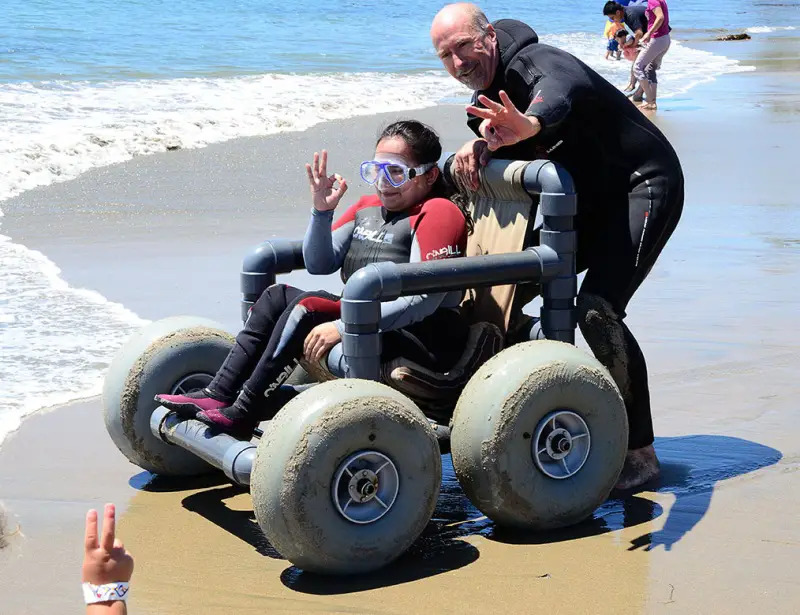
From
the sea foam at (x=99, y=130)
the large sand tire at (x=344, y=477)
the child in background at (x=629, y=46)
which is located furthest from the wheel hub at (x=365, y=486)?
the child in background at (x=629, y=46)

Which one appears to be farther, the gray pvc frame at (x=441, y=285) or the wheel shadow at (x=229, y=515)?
the wheel shadow at (x=229, y=515)

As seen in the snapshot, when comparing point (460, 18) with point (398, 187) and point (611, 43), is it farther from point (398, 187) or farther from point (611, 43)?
point (611, 43)

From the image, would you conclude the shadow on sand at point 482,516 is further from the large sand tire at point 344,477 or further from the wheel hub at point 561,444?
the wheel hub at point 561,444

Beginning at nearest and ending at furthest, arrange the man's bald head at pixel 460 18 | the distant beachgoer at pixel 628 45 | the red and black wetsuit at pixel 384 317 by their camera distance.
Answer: the red and black wetsuit at pixel 384 317 → the man's bald head at pixel 460 18 → the distant beachgoer at pixel 628 45

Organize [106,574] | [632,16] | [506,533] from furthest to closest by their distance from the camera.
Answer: [632,16], [506,533], [106,574]

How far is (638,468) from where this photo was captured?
4816mm

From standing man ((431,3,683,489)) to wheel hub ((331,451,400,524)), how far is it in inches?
46.1

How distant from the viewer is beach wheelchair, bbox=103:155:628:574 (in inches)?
151

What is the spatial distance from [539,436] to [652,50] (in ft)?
48.2

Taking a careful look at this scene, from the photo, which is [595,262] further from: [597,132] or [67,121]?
[67,121]

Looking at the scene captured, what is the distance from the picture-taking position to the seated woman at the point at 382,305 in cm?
439

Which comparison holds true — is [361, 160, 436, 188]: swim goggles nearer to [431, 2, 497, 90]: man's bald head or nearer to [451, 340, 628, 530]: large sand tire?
[431, 2, 497, 90]: man's bald head

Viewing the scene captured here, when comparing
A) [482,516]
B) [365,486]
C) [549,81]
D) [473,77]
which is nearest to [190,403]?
[365,486]

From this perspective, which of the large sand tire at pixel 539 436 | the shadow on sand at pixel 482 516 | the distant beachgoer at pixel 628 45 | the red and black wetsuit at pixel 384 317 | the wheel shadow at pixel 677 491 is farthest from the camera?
the distant beachgoer at pixel 628 45
